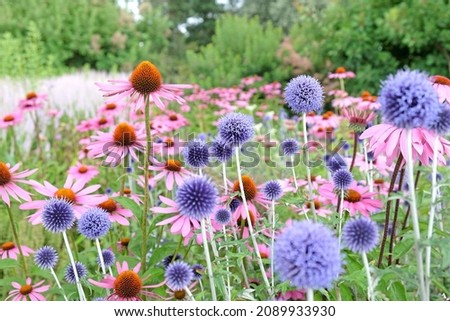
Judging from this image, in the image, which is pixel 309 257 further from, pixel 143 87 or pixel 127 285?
pixel 143 87

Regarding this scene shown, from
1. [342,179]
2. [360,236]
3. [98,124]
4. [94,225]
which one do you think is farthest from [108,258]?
[98,124]

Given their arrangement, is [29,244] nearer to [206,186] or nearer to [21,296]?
[21,296]

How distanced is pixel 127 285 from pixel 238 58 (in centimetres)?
745

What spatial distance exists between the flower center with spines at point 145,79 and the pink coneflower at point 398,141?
25.5 inches

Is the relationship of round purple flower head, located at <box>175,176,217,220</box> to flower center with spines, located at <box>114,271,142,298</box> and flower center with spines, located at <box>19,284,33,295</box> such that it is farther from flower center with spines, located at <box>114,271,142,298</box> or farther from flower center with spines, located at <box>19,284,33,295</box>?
flower center with spines, located at <box>19,284,33,295</box>

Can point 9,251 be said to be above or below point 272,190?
below

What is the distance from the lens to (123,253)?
181 centimetres

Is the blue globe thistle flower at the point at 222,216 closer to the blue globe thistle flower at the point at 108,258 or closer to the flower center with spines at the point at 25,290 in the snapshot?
the blue globe thistle flower at the point at 108,258

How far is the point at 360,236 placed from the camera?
996mm

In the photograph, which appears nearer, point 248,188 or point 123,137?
point 248,188

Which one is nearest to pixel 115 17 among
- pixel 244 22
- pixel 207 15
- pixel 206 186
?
pixel 244 22

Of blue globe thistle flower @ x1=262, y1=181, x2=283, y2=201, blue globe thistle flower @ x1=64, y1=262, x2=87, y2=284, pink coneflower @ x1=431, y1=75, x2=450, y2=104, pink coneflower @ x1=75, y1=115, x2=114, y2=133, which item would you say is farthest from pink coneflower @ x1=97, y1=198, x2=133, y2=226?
pink coneflower @ x1=75, y1=115, x2=114, y2=133

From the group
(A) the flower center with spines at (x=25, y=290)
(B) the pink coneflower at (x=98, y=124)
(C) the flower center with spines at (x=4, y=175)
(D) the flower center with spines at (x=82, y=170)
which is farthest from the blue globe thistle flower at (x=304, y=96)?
(B) the pink coneflower at (x=98, y=124)

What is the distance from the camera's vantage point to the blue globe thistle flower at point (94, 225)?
1.35m
